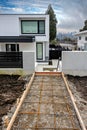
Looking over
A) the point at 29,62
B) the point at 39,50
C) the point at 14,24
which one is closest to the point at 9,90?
the point at 29,62

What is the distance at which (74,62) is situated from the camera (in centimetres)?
1086

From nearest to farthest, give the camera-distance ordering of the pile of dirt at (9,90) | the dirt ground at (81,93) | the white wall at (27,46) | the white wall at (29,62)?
the dirt ground at (81,93) → the pile of dirt at (9,90) → the white wall at (29,62) → the white wall at (27,46)

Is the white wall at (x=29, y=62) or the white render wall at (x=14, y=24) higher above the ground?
the white render wall at (x=14, y=24)

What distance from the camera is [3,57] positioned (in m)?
11.2

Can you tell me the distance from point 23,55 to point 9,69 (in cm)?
136

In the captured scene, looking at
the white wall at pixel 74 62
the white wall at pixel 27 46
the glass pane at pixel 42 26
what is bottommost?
the white wall at pixel 74 62

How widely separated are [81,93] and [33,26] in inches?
533

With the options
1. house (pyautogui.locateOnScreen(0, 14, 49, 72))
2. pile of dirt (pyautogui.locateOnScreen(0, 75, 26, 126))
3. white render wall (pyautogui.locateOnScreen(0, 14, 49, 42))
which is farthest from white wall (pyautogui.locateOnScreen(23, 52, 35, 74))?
white render wall (pyautogui.locateOnScreen(0, 14, 49, 42))

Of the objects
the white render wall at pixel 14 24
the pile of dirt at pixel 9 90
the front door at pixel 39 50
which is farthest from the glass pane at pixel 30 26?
the pile of dirt at pixel 9 90

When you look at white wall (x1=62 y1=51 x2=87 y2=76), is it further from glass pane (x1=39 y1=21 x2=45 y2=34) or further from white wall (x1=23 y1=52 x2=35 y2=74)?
glass pane (x1=39 y1=21 x2=45 y2=34)

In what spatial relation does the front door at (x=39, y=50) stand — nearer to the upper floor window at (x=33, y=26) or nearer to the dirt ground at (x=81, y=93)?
the upper floor window at (x=33, y=26)

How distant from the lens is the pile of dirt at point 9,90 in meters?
6.05

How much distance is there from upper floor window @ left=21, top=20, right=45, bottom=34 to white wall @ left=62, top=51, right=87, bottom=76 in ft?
31.1

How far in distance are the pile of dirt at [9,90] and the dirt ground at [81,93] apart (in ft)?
8.17
